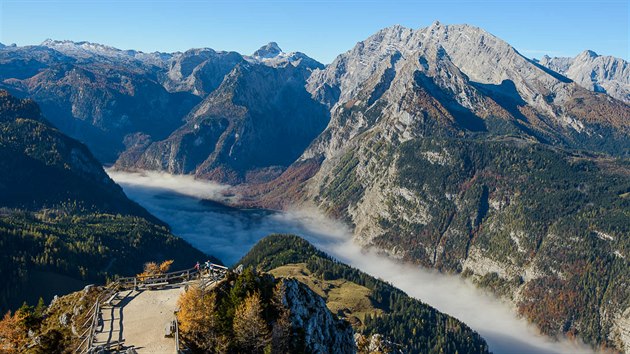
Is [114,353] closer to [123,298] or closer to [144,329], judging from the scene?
[144,329]

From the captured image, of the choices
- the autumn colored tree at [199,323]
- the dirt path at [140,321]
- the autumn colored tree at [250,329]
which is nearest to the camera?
the autumn colored tree at [199,323]

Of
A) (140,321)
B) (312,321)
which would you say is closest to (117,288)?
(140,321)

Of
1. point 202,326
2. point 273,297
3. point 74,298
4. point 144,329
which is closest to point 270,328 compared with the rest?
point 273,297

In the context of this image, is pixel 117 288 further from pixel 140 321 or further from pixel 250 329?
pixel 250 329

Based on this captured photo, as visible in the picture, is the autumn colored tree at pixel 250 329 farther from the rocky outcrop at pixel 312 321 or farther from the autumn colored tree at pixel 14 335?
the autumn colored tree at pixel 14 335

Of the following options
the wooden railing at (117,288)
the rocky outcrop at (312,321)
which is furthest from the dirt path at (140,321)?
the rocky outcrop at (312,321)

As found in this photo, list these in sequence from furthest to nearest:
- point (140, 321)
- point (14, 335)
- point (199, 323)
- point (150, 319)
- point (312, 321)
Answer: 1. point (312, 321)
2. point (14, 335)
3. point (150, 319)
4. point (140, 321)
5. point (199, 323)
